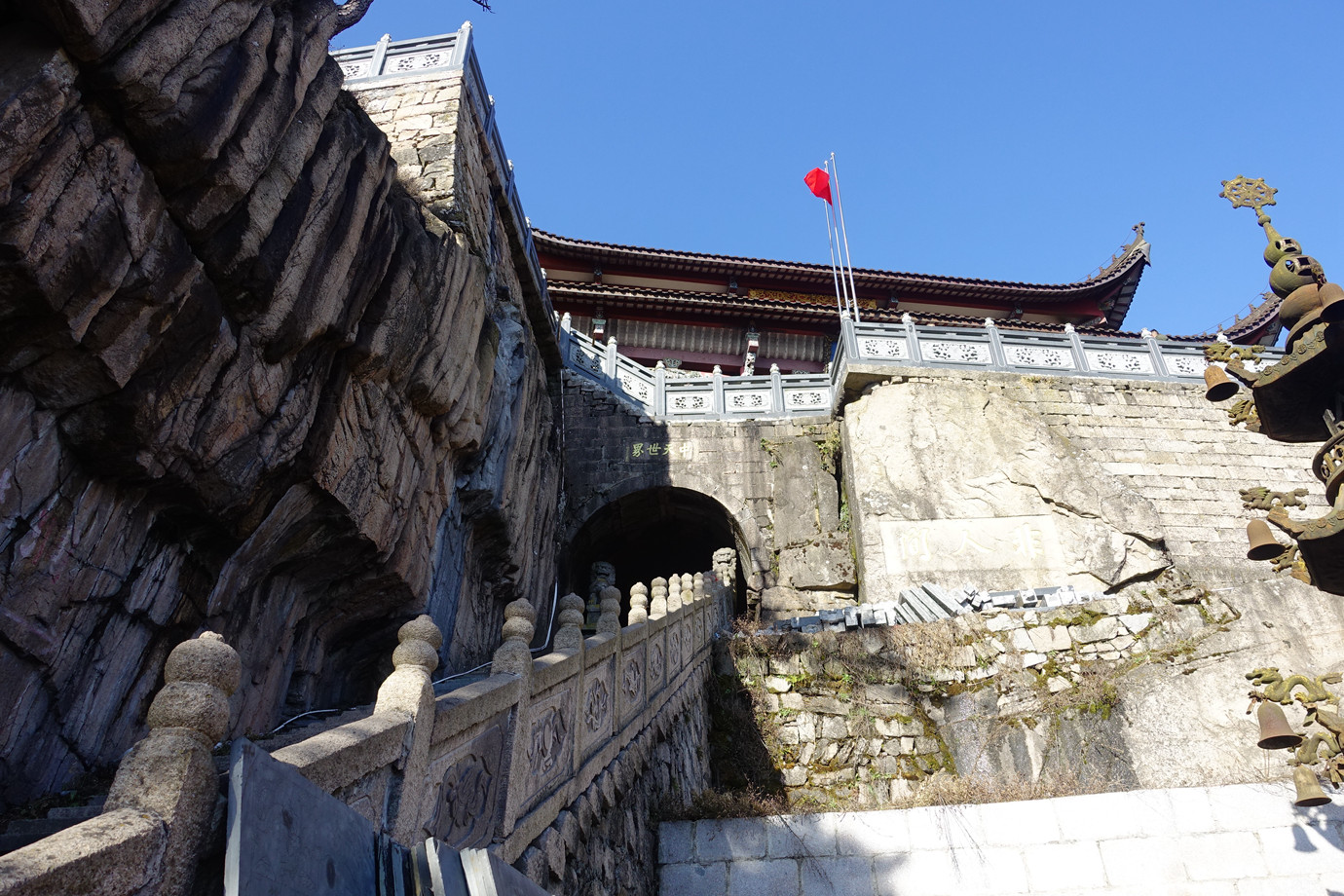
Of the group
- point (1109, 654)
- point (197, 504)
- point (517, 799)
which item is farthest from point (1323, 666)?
point (197, 504)

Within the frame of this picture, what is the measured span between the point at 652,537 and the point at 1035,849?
11.1 metres

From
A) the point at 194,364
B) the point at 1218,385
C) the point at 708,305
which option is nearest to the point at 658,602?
the point at 194,364

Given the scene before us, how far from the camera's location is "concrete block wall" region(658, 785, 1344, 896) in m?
5.66

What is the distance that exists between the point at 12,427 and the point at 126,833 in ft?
9.59

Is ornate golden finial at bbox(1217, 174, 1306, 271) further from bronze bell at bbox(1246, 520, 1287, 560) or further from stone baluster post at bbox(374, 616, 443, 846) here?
stone baluster post at bbox(374, 616, 443, 846)

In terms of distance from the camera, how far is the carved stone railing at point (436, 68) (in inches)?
363

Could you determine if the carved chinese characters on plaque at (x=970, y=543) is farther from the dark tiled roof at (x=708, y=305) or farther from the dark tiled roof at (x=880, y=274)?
the dark tiled roof at (x=880, y=274)

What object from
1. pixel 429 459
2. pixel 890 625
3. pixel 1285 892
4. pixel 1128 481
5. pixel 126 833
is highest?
pixel 1128 481

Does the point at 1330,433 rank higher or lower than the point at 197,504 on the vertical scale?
higher

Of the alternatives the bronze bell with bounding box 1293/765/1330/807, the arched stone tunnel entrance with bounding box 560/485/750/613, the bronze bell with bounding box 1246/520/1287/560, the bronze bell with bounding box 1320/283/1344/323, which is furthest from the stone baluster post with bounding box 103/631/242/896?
the arched stone tunnel entrance with bounding box 560/485/750/613

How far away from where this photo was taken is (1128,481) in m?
12.7

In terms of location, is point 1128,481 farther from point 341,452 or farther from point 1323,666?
point 341,452

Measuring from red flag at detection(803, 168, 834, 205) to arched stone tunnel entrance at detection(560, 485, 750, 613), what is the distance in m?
9.29

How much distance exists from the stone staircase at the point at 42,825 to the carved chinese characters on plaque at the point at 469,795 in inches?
48.9
